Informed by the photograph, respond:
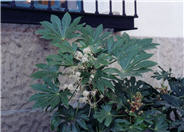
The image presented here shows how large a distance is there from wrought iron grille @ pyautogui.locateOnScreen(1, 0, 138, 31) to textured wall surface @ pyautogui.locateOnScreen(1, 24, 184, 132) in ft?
0.26

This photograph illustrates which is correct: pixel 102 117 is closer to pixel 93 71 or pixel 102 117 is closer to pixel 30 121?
pixel 93 71

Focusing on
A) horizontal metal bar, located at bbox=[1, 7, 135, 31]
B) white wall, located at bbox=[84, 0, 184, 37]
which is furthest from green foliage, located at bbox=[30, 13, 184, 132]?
white wall, located at bbox=[84, 0, 184, 37]

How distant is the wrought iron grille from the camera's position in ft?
5.65

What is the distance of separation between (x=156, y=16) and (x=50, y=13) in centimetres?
109

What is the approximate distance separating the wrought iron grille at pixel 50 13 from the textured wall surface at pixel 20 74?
8 centimetres

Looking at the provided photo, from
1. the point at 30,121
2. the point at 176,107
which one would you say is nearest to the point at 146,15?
the point at 176,107

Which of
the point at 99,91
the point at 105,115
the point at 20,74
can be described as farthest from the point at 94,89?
the point at 20,74

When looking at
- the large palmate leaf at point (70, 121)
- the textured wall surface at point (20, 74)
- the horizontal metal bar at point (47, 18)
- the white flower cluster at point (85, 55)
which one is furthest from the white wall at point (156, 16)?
the large palmate leaf at point (70, 121)

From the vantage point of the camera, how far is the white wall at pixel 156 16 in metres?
2.42

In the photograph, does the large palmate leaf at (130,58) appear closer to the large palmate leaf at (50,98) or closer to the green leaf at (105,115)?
the green leaf at (105,115)

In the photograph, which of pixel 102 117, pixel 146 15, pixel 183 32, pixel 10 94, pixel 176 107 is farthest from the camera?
pixel 183 32

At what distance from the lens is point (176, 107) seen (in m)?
1.56

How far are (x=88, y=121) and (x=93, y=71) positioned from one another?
29cm

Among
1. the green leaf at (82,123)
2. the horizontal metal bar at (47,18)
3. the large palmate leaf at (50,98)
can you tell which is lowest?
the green leaf at (82,123)
